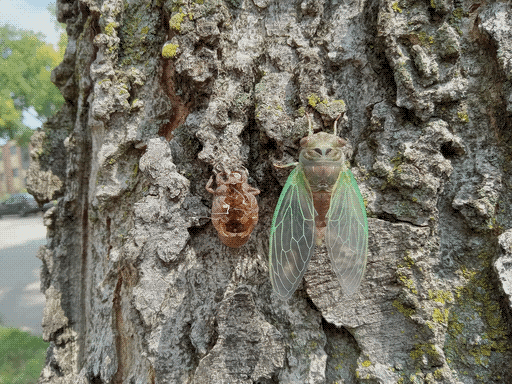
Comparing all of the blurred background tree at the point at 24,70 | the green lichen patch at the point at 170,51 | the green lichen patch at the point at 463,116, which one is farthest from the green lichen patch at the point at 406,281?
the blurred background tree at the point at 24,70

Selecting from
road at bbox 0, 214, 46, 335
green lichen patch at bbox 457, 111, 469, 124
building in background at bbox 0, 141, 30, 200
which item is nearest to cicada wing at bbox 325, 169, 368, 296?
green lichen patch at bbox 457, 111, 469, 124

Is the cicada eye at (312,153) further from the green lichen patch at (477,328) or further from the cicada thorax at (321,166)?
the green lichen patch at (477,328)

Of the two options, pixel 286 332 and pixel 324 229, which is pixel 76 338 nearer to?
pixel 286 332

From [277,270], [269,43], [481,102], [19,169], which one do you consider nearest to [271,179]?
[277,270]

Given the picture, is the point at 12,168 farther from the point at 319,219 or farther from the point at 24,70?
the point at 319,219

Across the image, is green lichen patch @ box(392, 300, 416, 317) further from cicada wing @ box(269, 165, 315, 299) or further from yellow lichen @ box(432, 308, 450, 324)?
cicada wing @ box(269, 165, 315, 299)

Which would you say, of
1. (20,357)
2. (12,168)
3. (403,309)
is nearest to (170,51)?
(403,309)
